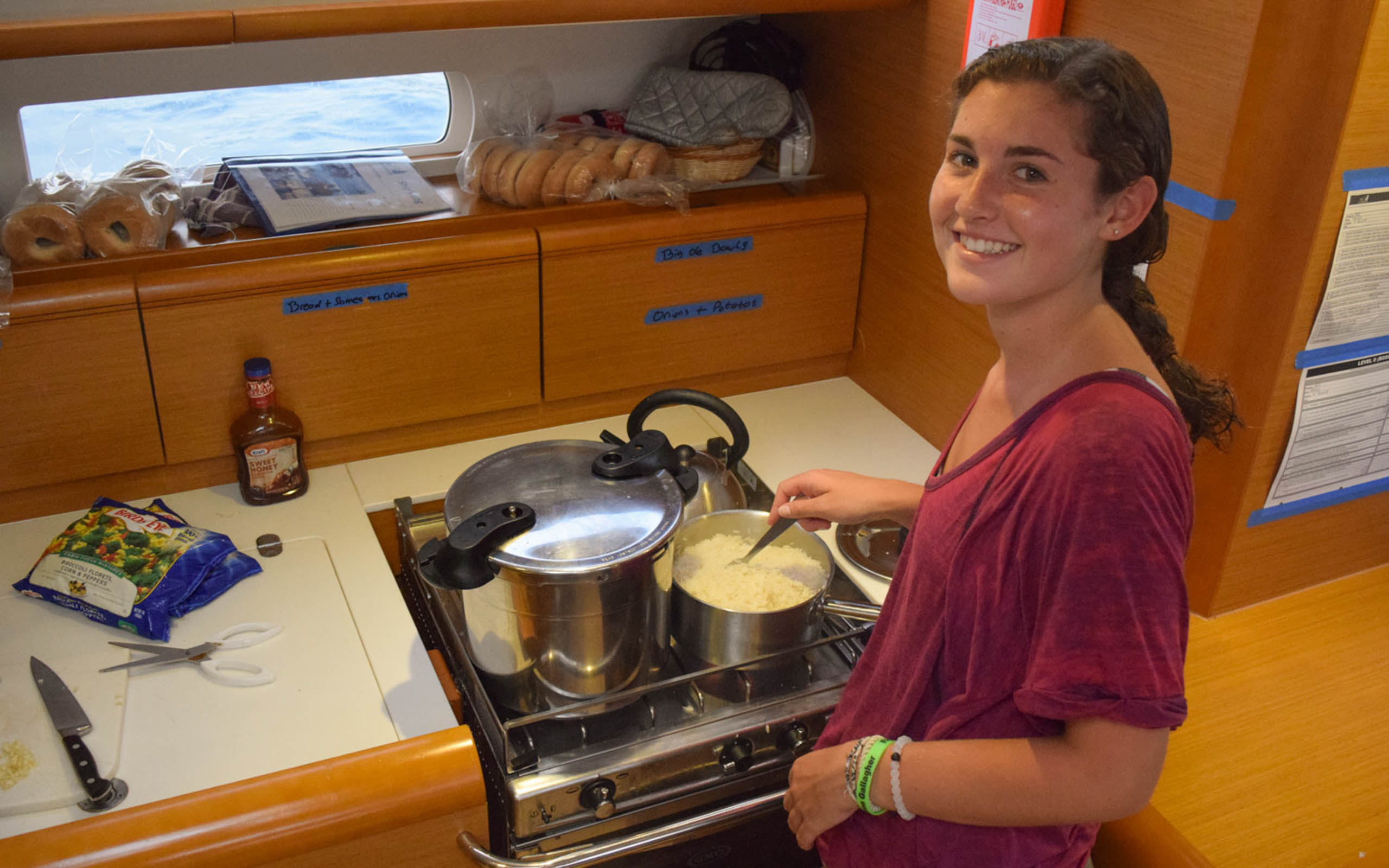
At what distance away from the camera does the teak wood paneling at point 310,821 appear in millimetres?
1154

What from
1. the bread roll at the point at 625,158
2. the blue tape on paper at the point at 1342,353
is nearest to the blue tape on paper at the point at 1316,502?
the blue tape on paper at the point at 1342,353

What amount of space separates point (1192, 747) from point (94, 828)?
131 centimetres

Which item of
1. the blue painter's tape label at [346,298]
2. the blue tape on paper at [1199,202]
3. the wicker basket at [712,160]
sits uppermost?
the blue tape on paper at [1199,202]

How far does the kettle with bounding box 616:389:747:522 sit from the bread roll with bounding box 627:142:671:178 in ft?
1.54

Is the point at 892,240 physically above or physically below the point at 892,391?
above

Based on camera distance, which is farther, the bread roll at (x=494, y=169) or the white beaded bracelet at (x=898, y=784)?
the bread roll at (x=494, y=169)

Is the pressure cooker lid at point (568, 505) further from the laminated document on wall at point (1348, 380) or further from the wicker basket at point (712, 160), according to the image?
the laminated document on wall at point (1348, 380)

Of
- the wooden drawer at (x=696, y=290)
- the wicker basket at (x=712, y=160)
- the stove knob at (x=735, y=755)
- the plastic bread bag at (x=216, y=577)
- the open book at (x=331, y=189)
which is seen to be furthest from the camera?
the wicker basket at (x=712, y=160)

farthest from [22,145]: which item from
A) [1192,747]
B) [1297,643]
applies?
[1297,643]

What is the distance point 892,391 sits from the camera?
215cm

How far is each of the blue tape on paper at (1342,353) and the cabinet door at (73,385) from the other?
5.38 ft

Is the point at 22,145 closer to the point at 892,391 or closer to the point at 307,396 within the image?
the point at 307,396

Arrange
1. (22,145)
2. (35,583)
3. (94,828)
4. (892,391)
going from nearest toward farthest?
1. (94,828)
2. (35,583)
3. (22,145)
4. (892,391)

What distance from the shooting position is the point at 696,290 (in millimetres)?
2035
